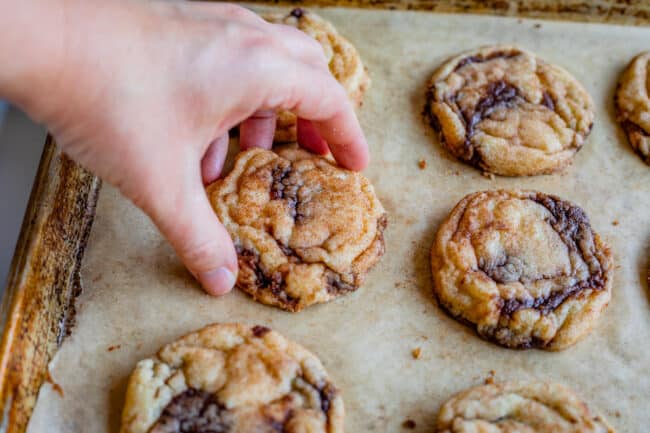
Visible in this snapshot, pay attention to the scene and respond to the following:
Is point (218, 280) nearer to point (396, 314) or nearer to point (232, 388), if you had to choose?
point (232, 388)

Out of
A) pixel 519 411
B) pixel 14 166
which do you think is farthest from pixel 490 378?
pixel 14 166

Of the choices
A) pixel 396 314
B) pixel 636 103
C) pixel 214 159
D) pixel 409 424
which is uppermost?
pixel 636 103

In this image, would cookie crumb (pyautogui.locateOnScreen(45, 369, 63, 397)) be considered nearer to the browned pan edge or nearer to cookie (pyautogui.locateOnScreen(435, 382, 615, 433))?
the browned pan edge

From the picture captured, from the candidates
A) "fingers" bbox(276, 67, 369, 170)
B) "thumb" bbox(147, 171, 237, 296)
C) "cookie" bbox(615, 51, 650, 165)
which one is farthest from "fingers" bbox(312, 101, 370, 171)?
"cookie" bbox(615, 51, 650, 165)

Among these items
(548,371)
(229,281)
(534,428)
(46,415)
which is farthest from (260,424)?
(548,371)

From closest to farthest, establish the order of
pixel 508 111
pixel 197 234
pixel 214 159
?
pixel 197 234 < pixel 214 159 < pixel 508 111

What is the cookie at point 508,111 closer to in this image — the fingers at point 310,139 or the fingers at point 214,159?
the fingers at point 310,139
